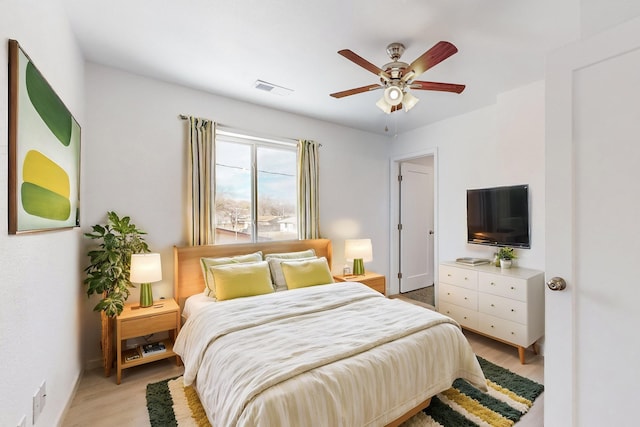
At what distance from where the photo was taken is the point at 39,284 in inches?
60.7

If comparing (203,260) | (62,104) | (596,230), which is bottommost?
(203,260)

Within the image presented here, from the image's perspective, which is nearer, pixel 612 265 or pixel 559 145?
pixel 612 265

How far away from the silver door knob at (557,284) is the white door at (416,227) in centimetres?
354

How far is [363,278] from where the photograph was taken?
3.79 m

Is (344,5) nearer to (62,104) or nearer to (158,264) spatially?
(62,104)

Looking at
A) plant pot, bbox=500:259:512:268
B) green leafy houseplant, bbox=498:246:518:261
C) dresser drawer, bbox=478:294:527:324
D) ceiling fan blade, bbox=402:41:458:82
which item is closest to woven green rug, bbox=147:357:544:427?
dresser drawer, bbox=478:294:527:324

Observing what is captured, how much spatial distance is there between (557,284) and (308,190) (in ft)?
9.63

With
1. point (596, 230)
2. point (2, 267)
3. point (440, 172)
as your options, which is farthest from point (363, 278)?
point (2, 267)

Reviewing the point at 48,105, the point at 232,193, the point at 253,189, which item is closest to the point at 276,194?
the point at 253,189

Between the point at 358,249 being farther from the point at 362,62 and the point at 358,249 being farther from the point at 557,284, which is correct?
the point at 557,284

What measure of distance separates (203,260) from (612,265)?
10.0 feet

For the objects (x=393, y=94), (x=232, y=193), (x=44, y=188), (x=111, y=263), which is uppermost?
(x=393, y=94)

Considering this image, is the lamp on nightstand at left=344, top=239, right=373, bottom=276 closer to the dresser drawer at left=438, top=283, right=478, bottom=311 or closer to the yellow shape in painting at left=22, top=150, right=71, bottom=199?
the dresser drawer at left=438, top=283, right=478, bottom=311

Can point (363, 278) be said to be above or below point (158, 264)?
below
